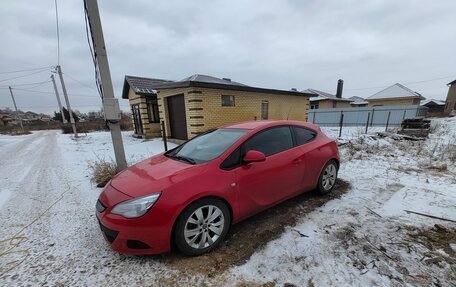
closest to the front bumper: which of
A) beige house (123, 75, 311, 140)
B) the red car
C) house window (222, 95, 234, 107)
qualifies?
the red car

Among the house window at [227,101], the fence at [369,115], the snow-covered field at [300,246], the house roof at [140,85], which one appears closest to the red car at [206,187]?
the snow-covered field at [300,246]

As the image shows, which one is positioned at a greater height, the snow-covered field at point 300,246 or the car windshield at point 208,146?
the car windshield at point 208,146

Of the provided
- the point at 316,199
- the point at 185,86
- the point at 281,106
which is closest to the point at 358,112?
the point at 281,106

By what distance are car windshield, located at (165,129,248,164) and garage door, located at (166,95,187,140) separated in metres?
6.98

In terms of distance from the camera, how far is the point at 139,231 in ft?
6.44

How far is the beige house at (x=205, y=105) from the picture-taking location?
9266 mm

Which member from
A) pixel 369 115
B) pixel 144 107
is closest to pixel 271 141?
pixel 144 107

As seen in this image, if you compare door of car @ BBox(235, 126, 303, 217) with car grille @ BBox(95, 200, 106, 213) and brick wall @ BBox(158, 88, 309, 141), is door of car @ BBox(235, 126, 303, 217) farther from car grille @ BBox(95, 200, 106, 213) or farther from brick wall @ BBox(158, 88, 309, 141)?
brick wall @ BBox(158, 88, 309, 141)

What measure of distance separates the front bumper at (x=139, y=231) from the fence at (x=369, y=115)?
56.3 ft

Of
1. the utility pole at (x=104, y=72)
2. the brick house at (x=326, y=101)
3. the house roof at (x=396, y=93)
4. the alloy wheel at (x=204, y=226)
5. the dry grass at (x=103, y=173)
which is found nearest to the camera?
the alloy wheel at (x=204, y=226)

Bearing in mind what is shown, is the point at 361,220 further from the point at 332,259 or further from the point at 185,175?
the point at 185,175

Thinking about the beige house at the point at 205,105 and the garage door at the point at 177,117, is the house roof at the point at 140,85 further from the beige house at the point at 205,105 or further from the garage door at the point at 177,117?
the garage door at the point at 177,117

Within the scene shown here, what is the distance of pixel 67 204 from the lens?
11.7 feet

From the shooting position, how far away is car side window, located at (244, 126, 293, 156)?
2.74m
